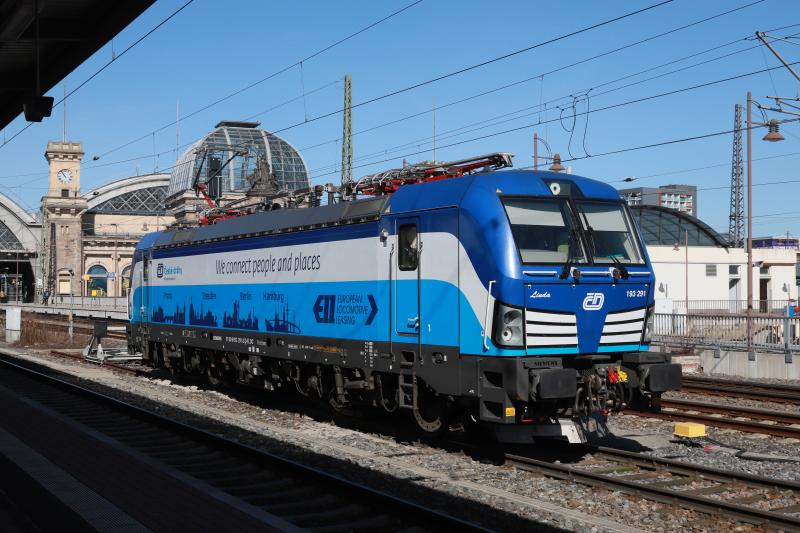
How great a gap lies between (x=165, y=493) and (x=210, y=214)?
40.8 feet

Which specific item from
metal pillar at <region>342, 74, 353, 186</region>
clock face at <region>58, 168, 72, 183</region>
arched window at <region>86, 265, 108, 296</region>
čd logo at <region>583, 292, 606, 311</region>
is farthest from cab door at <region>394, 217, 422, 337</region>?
clock face at <region>58, 168, 72, 183</region>

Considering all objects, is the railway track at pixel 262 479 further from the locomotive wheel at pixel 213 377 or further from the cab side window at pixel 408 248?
the locomotive wheel at pixel 213 377

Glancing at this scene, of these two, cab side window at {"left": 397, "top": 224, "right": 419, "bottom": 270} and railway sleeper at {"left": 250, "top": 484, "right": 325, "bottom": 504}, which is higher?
cab side window at {"left": 397, "top": 224, "right": 419, "bottom": 270}

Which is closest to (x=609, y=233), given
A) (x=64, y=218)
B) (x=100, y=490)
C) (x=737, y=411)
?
(x=737, y=411)

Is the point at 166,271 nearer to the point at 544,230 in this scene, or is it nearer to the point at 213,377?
the point at 213,377

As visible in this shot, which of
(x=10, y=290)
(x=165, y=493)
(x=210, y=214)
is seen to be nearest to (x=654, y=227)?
(x=210, y=214)

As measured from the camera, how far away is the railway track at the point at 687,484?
8625 mm

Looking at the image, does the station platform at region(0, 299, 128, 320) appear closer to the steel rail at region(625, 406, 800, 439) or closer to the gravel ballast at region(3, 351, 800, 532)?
the gravel ballast at region(3, 351, 800, 532)

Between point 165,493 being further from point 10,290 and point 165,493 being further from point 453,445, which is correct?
point 10,290

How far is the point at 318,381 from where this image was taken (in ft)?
49.8

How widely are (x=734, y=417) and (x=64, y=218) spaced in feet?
341

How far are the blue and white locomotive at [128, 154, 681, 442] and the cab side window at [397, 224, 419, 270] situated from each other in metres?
0.02

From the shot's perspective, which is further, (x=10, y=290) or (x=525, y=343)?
(x=10, y=290)

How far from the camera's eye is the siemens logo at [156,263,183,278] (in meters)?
20.8
